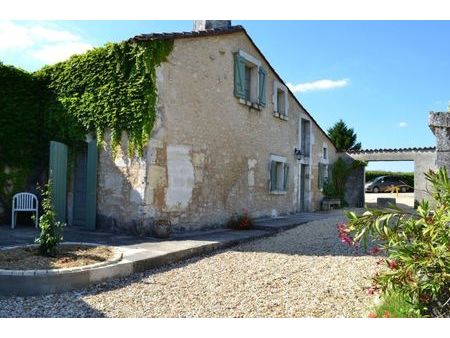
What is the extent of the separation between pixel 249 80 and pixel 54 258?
800 cm

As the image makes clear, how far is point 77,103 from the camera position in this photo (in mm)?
8930

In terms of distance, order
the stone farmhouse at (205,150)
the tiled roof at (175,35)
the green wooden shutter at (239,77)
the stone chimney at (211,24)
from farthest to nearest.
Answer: the stone chimney at (211,24), the green wooden shutter at (239,77), the stone farmhouse at (205,150), the tiled roof at (175,35)

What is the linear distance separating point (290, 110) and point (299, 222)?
4.57 meters

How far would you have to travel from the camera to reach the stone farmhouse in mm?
8133

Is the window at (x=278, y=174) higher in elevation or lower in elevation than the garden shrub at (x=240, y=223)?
higher

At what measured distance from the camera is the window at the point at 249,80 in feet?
35.0

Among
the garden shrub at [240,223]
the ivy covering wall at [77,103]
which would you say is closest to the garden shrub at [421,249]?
the ivy covering wall at [77,103]

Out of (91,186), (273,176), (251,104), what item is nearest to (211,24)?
(251,104)

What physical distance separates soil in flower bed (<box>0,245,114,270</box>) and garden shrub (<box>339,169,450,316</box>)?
3.41m

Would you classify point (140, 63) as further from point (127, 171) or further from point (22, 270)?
point (22, 270)

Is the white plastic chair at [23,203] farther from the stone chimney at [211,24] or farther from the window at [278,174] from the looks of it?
the window at [278,174]

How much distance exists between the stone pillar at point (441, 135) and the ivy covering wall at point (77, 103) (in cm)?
495

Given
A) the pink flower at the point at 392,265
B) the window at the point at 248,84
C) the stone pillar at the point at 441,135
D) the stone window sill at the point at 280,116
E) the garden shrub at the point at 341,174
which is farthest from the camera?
the garden shrub at the point at 341,174
